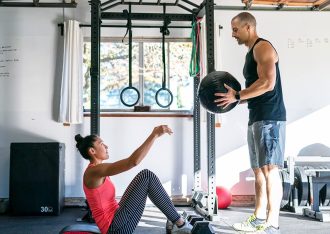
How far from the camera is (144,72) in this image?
501cm

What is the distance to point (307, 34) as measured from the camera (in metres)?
5.07

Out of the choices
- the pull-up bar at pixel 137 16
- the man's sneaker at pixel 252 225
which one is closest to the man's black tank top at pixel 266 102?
the man's sneaker at pixel 252 225

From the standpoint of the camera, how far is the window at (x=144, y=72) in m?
4.97

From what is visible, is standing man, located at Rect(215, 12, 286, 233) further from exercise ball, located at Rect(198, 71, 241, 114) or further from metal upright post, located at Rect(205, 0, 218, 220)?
metal upright post, located at Rect(205, 0, 218, 220)

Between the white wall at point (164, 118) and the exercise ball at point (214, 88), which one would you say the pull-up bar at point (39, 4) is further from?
the exercise ball at point (214, 88)

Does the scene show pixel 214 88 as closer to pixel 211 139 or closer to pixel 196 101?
pixel 211 139

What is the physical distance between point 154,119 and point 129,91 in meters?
0.57

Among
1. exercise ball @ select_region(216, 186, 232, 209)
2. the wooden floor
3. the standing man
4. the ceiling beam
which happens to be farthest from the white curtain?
the ceiling beam

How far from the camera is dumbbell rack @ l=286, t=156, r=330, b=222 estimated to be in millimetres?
4004

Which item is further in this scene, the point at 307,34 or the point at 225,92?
the point at 307,34

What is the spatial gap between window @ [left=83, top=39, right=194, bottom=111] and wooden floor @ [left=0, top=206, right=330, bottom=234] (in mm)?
1320

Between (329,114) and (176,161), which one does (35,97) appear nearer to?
(176,161)

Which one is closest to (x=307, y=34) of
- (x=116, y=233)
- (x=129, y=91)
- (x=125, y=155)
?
(x=129, y=91)

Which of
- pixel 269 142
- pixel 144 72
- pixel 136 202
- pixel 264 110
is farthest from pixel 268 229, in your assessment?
pixel 144 72
